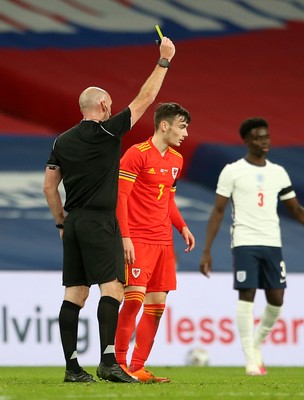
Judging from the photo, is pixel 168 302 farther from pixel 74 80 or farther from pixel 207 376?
pixel 74 80

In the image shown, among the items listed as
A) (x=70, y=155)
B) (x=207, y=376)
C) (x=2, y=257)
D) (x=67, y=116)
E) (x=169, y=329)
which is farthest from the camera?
(x=67, y=116)

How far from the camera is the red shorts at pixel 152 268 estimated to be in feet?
25.3

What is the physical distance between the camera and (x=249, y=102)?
55.8 ft

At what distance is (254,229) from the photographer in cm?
933

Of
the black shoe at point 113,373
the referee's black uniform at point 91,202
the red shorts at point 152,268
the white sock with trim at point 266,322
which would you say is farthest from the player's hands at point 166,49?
the white sock with trim at point 266,322

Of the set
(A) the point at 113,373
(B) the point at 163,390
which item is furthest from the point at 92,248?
(B) the point at 163,390

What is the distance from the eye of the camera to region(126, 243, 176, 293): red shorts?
7727 mm

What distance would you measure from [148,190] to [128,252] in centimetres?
59

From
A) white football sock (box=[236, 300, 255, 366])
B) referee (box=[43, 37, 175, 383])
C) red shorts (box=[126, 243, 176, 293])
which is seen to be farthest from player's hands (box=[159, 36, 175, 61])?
white football sock (box=[236, 300, 255, 366])

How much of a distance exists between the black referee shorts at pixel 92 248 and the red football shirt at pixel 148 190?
0.65m

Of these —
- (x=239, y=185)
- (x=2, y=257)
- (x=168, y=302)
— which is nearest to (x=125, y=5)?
(x=2, y=257)

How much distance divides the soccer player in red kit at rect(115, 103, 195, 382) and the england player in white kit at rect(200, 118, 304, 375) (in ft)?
4.58

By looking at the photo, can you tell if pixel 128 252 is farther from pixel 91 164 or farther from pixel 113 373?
pixel 113 373

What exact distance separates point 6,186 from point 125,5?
450cm
